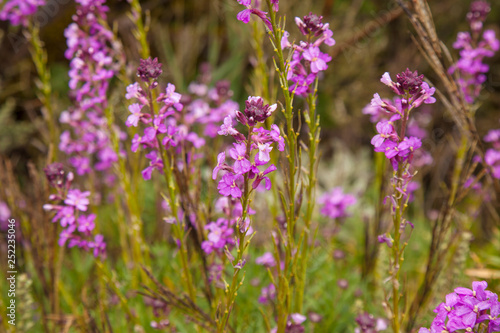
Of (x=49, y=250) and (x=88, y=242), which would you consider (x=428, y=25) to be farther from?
(x=49, y=250)

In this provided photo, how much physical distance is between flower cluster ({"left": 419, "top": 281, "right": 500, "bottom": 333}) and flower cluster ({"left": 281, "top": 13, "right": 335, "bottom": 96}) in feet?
2.82

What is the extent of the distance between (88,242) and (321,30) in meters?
1.37

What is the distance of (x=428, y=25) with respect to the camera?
192cm

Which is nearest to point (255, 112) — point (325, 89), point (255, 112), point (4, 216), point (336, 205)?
point (255, 112)

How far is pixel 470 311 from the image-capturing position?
1310 mm

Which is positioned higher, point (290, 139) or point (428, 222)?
point (290, 139)

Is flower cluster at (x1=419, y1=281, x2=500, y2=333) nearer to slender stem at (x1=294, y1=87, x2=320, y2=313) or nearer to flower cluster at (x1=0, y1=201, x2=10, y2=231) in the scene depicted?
slender stem at (x1=294, y1=87, x2=320, y2=313)

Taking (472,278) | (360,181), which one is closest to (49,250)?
(472,278)

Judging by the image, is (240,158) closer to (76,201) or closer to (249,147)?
(249,147)

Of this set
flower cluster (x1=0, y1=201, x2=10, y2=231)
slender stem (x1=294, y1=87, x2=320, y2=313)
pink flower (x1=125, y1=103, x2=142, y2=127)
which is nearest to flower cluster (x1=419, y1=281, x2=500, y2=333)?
slender stem (x1=294, y1=87, x2=320, y2=313)

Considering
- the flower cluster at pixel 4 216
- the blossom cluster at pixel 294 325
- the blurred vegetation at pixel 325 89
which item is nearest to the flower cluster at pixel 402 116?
the blossom cluster at pixel 294 325

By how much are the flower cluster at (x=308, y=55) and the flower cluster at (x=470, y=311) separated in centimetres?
86

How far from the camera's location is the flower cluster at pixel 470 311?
1.29 metres

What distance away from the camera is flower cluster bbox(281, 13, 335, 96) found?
1654 millimetres
